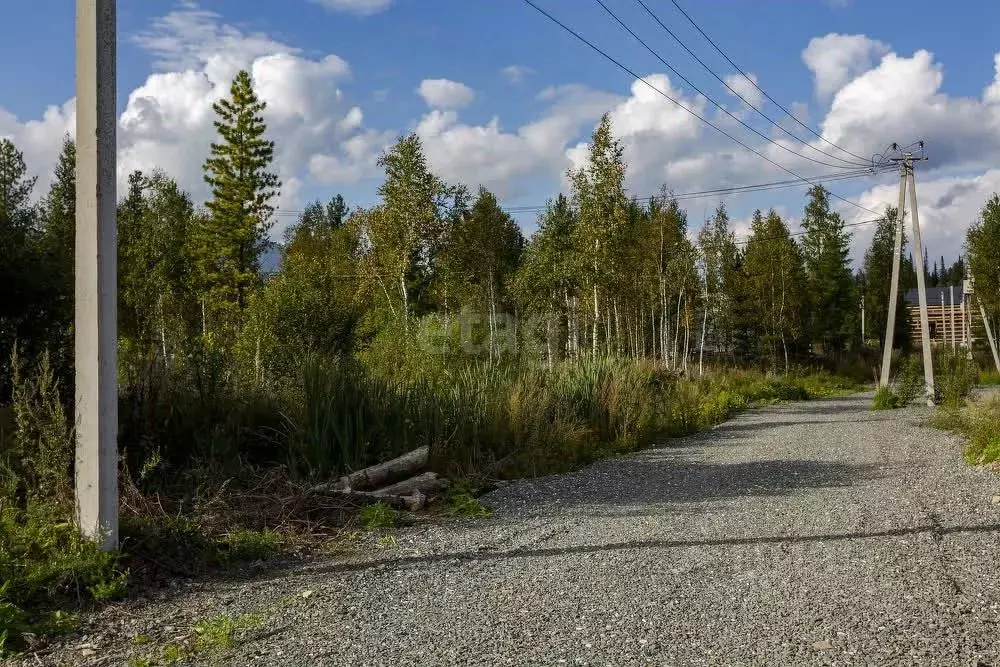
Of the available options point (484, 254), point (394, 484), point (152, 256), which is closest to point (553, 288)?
point (484, 254)

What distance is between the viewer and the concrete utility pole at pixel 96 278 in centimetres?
486

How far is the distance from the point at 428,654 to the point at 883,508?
4875 millimetres

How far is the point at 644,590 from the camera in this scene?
4652 mm

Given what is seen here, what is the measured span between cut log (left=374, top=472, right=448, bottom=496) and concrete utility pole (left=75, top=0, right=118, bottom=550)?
2.91 metres

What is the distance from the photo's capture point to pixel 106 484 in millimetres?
4906

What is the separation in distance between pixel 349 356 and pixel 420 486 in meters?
2.81

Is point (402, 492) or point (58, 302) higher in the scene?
point (58, 302)

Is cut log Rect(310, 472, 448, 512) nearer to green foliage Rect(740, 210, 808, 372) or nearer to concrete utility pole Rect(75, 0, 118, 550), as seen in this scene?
concrete utility pole Rect(75, 0, 118, 550)

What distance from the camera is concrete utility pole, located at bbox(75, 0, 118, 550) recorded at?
4863mm

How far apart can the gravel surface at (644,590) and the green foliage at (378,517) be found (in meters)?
0.20

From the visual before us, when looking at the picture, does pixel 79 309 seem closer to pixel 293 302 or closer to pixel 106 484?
pixel 106 484

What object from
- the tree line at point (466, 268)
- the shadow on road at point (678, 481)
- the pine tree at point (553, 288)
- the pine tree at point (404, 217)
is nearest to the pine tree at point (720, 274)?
the tree line at point (466, 268)

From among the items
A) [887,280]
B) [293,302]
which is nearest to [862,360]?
[887,280]

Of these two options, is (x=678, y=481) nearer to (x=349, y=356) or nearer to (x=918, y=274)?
(x=349, y=356)
